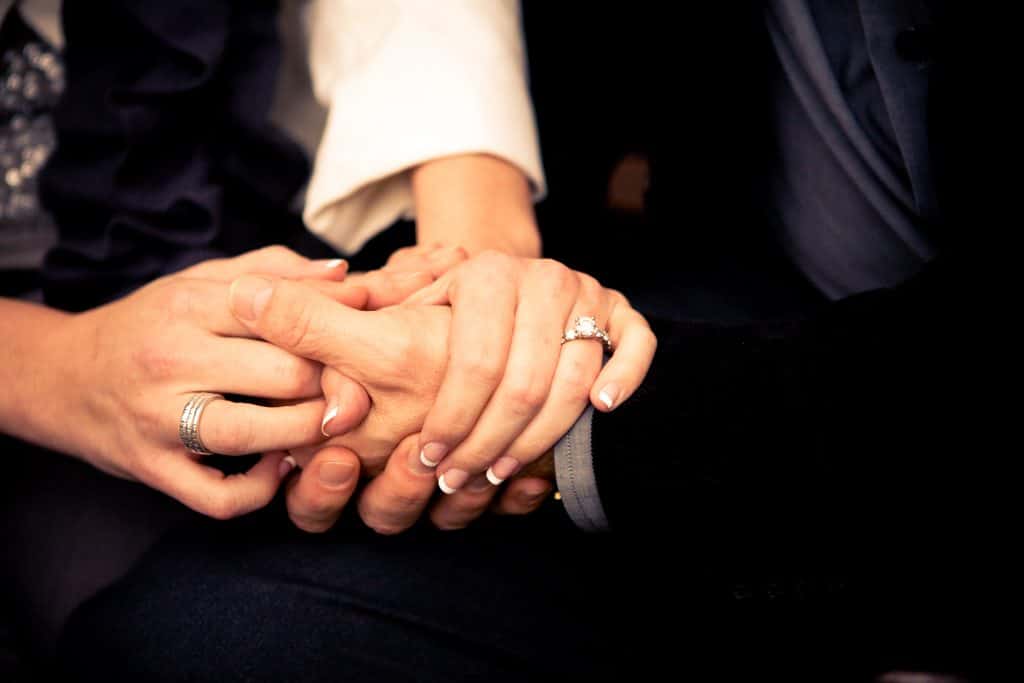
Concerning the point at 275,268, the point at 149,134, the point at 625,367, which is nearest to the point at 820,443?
the point at 625,367

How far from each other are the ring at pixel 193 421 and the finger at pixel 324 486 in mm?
85

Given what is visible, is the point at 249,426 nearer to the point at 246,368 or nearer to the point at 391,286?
the point at 246,368

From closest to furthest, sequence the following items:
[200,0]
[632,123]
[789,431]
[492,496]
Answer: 1. [789,431]
2. [492,496]
3. [200,0]
4. [632,123]

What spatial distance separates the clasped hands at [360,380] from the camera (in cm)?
55

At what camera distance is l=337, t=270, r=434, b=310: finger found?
2.05 ft

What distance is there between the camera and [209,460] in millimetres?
619

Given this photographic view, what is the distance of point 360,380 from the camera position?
1.88ft

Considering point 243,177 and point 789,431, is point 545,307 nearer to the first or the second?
point 789,431

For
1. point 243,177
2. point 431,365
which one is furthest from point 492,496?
point 243,177

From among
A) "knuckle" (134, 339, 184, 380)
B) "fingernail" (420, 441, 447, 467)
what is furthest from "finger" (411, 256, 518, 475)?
"knuckle" (134, 339, 184, 380)

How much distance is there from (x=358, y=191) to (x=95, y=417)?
0.38m

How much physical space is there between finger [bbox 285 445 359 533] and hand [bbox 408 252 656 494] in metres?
0.08

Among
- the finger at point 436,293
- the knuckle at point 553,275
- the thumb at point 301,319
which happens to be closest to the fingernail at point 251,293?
the thumb at point 301,319

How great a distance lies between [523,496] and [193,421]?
0.97 ft
